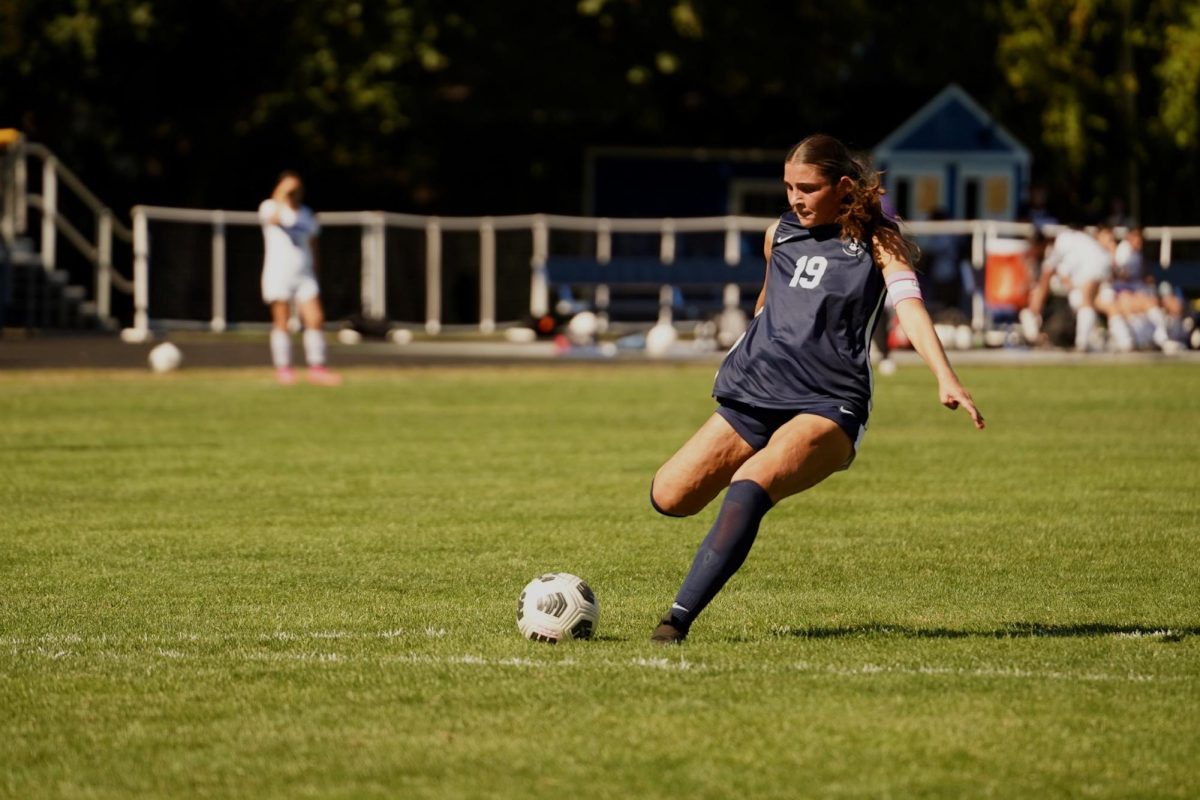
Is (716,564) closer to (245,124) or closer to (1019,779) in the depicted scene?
(1019,779)

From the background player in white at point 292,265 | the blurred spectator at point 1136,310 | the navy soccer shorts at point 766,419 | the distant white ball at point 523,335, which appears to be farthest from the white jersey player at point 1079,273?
the navy soccer shorts at point 766,419

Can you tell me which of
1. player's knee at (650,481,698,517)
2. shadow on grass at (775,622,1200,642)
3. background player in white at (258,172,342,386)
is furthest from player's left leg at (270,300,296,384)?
player's knee at (650,481,698,517)

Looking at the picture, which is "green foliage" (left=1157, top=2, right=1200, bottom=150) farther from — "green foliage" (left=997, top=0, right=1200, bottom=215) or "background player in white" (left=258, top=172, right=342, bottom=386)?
"background player in white" (left=258, top=172, right=342, bottom=386)

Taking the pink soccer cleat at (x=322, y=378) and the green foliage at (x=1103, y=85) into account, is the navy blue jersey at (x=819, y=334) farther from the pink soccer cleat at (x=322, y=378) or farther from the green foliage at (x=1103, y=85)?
the green foliage at (x=1103, y=85)

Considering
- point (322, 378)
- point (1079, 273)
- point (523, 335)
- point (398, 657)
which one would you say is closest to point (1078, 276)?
point (1079, 273)

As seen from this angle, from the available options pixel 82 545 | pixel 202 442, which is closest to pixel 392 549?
pixel 82 545

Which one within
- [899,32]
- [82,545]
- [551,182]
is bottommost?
[82,545]

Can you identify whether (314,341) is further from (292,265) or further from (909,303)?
(909,303)

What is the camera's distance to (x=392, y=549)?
33.7ft

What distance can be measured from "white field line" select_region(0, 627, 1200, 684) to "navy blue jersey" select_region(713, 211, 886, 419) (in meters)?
0.98

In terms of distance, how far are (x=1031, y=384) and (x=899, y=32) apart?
23547 mm

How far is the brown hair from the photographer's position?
7.42 metres

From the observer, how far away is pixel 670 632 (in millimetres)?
7422

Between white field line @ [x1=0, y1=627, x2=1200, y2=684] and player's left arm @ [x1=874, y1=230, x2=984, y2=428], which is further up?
player's left arm @ [x1=874, y1=230, x2=984, y2=428]
